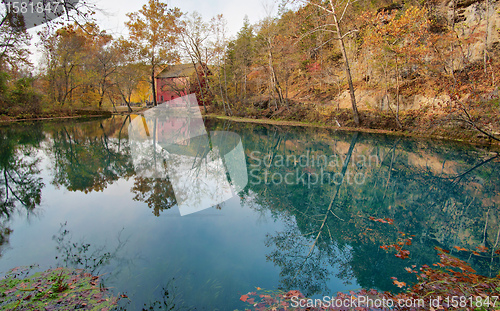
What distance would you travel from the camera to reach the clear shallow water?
124 inches

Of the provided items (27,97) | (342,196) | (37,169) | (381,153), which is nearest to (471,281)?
(342,196)

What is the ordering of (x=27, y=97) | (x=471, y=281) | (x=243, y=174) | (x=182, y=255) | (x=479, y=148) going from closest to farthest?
(x=471, y=281) → (x=182, y=255) → (x=243, y=174) → (x=479, y=148) → (x=27, y=97)

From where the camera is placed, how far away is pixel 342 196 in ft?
19.5

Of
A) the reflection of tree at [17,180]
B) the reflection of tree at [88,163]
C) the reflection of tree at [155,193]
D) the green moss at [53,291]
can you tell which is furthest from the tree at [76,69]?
the green moss at [53,291]

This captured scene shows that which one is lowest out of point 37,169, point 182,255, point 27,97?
point 182,255

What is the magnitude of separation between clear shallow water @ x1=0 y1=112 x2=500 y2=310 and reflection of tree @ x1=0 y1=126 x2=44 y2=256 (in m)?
0.04

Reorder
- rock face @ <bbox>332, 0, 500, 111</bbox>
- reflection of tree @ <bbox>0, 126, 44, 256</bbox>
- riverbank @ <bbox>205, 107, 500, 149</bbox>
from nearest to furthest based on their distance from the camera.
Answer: reflection of tree @ <bbox>0, 126, 44, 256</bbox> < riverbank @ <bbox>205, 107, 500, 149</bbox> < rock face @ <bbox>332, 0, 500, 111</bbox>

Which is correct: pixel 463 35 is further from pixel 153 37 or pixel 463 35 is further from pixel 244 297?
pixel 153 37

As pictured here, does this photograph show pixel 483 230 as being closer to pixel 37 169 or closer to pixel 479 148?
pixel 479 148

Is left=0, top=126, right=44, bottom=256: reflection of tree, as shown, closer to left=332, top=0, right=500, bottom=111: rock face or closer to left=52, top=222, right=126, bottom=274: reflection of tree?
left=52, top=222, right=126, bottom=274: reflection of tree

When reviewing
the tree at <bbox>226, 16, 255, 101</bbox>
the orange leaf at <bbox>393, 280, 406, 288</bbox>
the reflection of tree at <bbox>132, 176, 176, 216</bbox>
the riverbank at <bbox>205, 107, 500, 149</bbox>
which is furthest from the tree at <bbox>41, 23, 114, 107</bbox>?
the orange leaf at <bbox>393, 280, 406, 288</bbox>

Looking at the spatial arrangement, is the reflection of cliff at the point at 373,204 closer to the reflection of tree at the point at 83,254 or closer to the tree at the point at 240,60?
the reflection of tree at the point at 83,254

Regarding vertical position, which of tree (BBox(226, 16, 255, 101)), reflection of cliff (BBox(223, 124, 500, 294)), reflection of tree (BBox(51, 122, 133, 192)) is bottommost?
reflection of cliff (BBox(223, 124, 500, 294))

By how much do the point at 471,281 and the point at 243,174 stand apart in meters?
5.85
